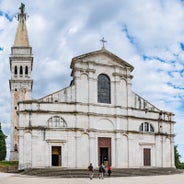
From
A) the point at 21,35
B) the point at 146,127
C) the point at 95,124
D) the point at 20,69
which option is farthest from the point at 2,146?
the point at 146,127

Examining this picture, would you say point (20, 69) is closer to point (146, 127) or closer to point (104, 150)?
point (104, 150)

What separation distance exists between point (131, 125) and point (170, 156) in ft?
23.3

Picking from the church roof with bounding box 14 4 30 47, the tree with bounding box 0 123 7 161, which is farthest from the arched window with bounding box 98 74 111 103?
the church roof with bounding box 14 4 30 47

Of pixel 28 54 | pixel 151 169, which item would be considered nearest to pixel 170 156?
pixel 151 169

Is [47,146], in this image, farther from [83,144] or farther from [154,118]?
[154,118]

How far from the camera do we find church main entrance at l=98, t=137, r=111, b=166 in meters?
45.4

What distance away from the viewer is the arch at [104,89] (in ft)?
153

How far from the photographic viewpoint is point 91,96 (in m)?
45.7

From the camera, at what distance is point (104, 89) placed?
4706cm

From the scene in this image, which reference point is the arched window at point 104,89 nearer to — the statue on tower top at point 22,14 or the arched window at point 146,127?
the arched window at point 146,127

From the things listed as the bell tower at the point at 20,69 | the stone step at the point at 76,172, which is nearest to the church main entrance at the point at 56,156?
the stone step at the point at 76,172

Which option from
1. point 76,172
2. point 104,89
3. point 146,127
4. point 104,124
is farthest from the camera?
point 146,127

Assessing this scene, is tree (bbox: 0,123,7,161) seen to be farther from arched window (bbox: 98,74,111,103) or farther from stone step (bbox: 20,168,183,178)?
arched window (bbox: 98,74,111,103)

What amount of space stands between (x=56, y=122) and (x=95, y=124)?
4637 mm
